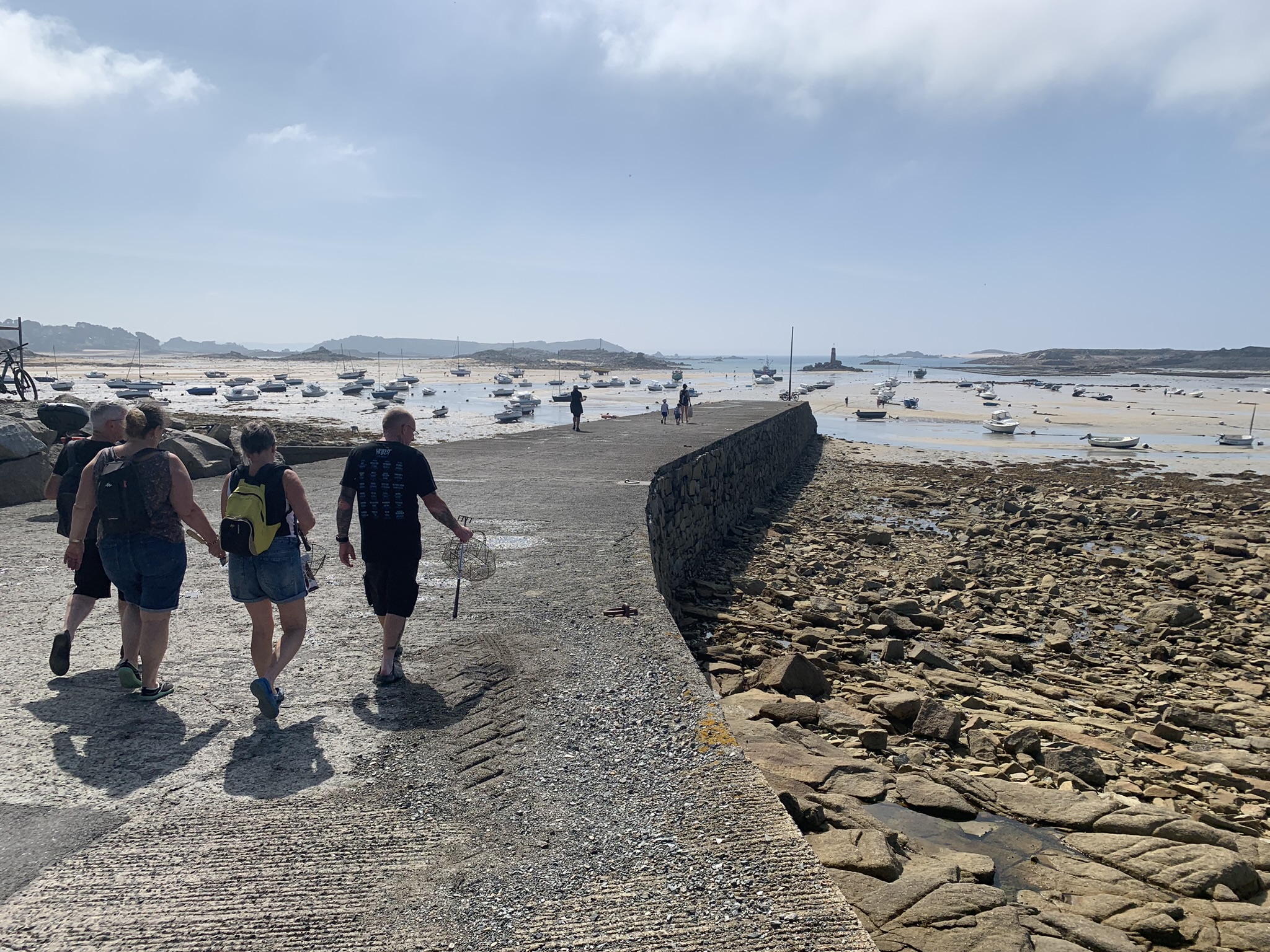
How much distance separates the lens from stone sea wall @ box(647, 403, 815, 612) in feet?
33.2

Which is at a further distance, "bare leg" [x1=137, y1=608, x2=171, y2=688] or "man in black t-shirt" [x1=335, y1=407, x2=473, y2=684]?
"man in black t-shirt" [x1=335, y1=407, x2=473, y2=684]

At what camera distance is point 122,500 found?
12.7 ft

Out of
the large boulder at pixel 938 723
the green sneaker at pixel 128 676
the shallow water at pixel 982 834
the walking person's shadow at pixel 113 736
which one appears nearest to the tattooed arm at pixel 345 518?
the walking person's shadow at pixel 113 736

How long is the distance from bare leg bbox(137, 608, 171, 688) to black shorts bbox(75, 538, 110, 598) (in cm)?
58

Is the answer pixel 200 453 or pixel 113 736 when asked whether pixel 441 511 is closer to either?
pixel 113 736

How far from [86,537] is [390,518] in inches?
64.9

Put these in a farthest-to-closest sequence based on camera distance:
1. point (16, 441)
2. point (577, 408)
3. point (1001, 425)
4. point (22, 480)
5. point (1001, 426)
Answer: point (1001, 425)
point (1001, 426)
point (577, 408)
point (16, 441)
point (22, 480)

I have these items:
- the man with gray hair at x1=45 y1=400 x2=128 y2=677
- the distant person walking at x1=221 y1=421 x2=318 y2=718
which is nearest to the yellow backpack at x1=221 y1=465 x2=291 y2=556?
the distant person walking at x1=221 y1=421 x2=318 y2=718

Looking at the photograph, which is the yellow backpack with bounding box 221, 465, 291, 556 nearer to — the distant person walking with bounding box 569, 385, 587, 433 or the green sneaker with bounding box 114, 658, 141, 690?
the green sneaker with bounding box 114, 658, 141, 690

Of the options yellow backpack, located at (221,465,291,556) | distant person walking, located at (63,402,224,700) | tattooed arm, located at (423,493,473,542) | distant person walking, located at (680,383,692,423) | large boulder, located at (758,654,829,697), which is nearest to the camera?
yellow backpack, located at (221,465,291,556)

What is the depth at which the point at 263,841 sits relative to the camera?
293 centimetres

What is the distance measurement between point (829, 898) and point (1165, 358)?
214331 mm

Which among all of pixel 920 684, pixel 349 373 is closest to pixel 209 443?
pixel 920 684

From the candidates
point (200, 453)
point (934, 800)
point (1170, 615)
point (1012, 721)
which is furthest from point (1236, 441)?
point (200, 453)
